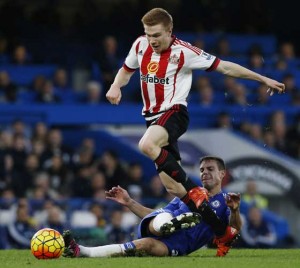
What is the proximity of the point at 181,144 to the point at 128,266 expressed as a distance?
9.41m

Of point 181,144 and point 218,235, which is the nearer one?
point 218,235

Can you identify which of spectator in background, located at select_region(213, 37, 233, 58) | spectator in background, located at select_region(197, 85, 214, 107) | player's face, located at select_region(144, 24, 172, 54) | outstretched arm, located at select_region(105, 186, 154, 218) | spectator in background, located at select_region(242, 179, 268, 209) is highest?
player's face, located at select_region(144, 24, 172, 54)

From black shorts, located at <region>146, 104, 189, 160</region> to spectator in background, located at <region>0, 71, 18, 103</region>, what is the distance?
26.5 feet

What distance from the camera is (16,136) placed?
58.0 ft

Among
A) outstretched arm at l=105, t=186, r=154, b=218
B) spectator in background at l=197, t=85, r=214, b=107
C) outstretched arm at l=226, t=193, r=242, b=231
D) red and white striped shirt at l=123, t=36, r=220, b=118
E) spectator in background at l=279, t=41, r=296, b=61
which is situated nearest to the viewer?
outstretched arm at l=226, t=193, r=242, b=231

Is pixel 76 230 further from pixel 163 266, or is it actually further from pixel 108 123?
pixel 163 266

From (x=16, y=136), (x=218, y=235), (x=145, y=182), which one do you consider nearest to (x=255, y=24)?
(x=145, y=182)

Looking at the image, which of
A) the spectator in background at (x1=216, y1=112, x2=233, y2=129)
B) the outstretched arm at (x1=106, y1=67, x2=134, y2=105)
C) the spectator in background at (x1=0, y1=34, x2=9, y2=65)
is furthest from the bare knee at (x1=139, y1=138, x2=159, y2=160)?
the spectator in background at (x1=0, y1=34, x2=9, y2=65)

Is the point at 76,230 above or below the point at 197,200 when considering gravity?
below

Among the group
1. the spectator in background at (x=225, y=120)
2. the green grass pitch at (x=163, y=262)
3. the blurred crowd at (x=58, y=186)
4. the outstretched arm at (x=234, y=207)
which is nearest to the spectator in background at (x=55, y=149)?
the blurred crowd at (x=58, y=186)

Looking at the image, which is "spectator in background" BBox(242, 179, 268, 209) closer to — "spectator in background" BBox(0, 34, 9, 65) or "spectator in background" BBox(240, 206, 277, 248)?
"spectator in background" BBox(240, 206, 277, 248)

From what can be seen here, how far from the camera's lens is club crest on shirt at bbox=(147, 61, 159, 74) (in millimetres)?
11367

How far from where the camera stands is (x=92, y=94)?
1964cm

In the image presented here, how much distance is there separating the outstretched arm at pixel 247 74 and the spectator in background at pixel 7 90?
8405 millimetres
